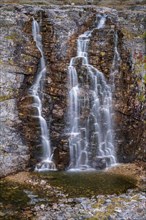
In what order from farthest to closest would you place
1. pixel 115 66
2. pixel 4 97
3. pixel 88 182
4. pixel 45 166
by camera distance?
pixel 115 66
pixel 4 97
pixel 45 166
pixel 88 182

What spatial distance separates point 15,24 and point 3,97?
5.08 metres

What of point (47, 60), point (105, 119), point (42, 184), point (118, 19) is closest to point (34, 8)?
point (47, 60)

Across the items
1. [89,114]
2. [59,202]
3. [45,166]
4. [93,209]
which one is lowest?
[93,209]

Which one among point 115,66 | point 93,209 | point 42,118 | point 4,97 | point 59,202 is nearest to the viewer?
point 93,209

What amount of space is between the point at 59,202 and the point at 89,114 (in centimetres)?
712

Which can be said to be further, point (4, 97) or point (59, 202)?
point (4, 97)

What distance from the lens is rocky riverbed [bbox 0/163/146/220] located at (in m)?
14.4

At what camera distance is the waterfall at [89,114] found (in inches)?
821

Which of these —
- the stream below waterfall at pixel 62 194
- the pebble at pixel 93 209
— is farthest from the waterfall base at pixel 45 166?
the pebble at pixel 93 209

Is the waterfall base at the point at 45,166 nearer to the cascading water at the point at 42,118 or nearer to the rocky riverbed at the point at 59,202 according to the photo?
the cascading water at the point at 42,118

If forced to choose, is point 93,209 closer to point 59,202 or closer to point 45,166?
point 59,202

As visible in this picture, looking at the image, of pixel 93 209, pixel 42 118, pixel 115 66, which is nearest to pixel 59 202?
pixel 93 209

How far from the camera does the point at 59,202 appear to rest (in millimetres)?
15484

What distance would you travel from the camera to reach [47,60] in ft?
71.2
